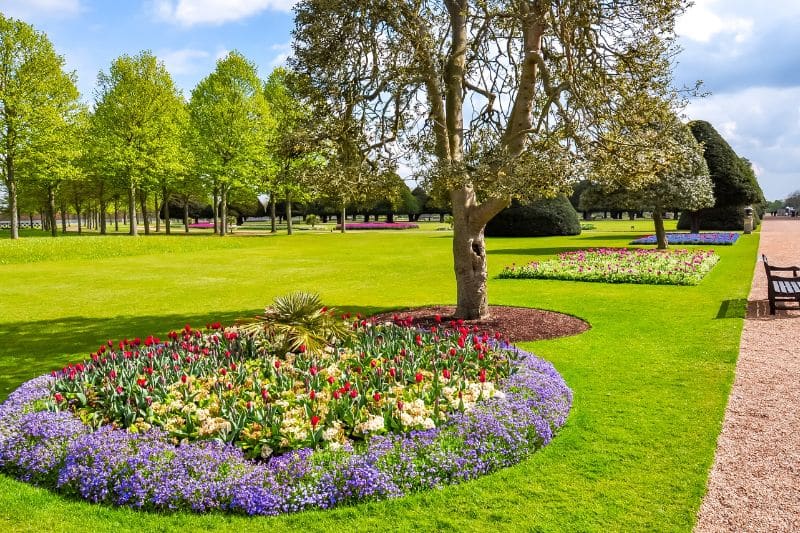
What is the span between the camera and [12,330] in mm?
12344

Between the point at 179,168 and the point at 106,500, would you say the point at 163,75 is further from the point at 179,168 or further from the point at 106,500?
the point at 106,500

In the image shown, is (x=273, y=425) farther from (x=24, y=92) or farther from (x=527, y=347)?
(x=24, y=92)

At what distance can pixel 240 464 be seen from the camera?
5.10 meters

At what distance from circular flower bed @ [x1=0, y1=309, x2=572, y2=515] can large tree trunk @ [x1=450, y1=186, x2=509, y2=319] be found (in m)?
4.19

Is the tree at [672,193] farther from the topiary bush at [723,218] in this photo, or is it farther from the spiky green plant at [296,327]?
the spiky green plant at [296,327]

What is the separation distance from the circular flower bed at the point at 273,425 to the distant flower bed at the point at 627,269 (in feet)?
37.8

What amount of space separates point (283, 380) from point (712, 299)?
12.3 metres

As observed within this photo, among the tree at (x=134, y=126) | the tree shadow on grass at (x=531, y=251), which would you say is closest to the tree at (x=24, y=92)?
the tree at (x=134, y=126)

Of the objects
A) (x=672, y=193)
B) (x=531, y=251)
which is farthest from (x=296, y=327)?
(x=672, y=193)

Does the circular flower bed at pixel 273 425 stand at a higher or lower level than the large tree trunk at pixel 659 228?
lower

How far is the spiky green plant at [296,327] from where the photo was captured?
830 centimetres

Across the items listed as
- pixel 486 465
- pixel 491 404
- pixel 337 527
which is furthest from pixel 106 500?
pixel 491 404

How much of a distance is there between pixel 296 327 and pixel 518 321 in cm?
541

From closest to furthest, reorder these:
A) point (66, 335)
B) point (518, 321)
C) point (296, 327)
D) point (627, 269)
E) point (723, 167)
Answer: point (296, 327)
point (66, 335)
point (518, 321)
point (627, 269)
point (723, 167)
